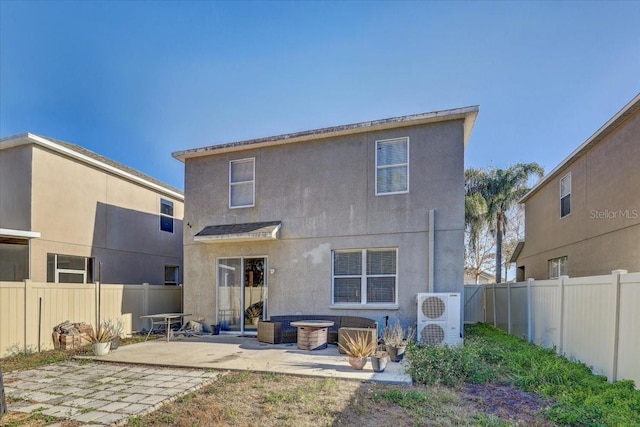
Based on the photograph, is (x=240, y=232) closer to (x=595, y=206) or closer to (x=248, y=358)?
(x=248, y=358)

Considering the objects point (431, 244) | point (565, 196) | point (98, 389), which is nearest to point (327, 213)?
point (431, 244)

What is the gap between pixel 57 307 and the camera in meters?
9.50

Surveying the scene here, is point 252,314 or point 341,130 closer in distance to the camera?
point 341,130

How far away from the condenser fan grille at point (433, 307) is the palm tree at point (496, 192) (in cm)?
1291

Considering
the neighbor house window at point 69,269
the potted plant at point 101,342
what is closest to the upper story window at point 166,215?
the neighbor house window at point 69,269

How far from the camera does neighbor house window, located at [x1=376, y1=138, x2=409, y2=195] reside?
993cm

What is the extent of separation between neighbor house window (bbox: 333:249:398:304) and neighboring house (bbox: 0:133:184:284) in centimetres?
678

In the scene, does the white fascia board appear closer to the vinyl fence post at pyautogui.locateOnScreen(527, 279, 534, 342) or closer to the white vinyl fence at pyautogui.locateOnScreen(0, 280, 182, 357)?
the white vinyl fence at pyautogui.locateOnScreen(0, 280, 182, 357)

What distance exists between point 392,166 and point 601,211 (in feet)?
22.4

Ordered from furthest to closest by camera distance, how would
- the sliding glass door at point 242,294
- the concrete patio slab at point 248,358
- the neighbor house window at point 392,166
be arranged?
the sliding glass door at point 242,294
the neighbor house window at point 392,166
the concrete patio slab at point 248,358

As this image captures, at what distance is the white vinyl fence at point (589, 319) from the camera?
519 centimetres

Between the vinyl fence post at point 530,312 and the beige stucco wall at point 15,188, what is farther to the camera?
the beige stucco wall at point 15,188

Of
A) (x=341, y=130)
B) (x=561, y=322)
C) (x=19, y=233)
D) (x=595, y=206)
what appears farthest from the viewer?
(x=595, y=206)

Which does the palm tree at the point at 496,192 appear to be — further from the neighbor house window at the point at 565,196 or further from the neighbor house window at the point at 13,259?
the neighbor house window at the point at 13,259
